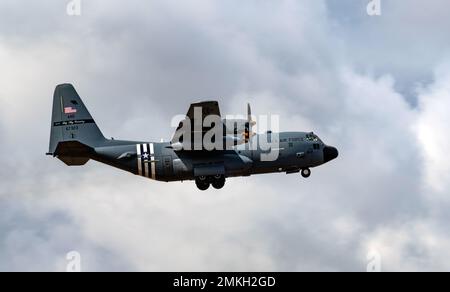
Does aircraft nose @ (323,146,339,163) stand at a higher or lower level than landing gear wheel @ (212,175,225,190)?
higher

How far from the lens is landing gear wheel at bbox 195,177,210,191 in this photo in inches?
1729

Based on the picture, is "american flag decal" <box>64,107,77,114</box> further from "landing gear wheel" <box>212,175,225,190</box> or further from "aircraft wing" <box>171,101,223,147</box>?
"landing gear wheel" <box>212,175,225,190</box>

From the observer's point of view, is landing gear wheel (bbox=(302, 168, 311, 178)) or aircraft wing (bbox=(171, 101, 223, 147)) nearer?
aircraft wing (bbox=(171, 101, 223, 147))

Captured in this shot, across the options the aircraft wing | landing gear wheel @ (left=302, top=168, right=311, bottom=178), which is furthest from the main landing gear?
landing gear wheel @ (left=302, top=168, right=311, bottom=178)

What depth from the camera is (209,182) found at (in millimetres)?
44062

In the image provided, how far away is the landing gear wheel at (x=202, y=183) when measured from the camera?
144ft

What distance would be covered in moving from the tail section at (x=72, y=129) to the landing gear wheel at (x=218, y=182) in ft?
20.0

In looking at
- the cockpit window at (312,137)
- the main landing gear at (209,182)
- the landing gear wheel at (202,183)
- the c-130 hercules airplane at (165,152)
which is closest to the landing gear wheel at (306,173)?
the c-130 hercules airplane at (165,152)

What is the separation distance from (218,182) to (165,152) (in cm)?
321
